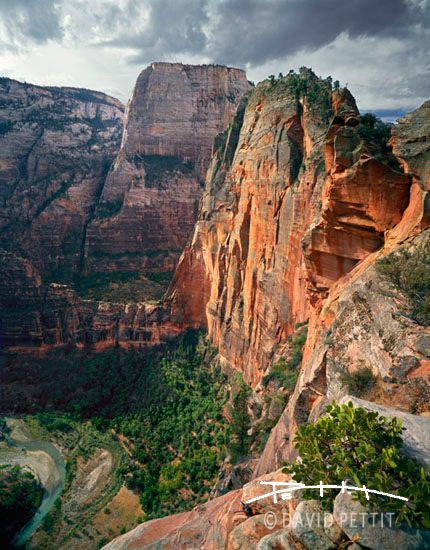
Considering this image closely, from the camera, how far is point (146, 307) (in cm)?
4828

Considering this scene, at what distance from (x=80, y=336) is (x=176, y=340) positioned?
51.2 ft

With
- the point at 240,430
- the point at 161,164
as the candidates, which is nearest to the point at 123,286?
the point at 161,164

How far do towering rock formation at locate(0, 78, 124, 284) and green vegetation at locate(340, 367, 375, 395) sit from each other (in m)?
55.3

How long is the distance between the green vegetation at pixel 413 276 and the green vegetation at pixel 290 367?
13.3 meters

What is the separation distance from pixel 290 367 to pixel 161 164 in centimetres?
5165

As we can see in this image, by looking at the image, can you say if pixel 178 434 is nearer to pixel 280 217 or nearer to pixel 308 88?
pixel 280 217

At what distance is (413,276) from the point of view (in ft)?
35.7

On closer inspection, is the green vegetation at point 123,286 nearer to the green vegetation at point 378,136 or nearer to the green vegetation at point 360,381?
the green vegetation at point 378,136

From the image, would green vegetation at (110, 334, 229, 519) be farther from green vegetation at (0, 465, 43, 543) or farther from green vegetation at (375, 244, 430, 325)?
green vegetation at (375, 244, 430, 325)

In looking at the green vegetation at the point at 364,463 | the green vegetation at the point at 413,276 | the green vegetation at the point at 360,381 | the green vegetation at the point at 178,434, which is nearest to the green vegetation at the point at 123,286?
the green vegetation at the point at 178,434

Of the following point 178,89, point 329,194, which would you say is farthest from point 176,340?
point 178,89

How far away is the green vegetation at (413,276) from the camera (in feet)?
34.8

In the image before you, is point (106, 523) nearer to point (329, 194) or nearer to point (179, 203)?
point (329, 194)

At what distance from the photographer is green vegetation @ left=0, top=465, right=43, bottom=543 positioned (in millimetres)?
26875
